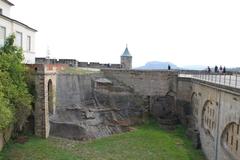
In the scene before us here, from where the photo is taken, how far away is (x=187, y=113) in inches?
1179

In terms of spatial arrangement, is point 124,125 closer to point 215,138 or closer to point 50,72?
point 50,72

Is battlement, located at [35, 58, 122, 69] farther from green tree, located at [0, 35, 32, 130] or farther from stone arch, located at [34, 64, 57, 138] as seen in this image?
green tree, located at [0, 35, 32, 130]

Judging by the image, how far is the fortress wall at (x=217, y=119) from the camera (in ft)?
51.8

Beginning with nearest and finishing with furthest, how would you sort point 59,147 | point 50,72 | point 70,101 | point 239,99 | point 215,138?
point 239,99 < point 215,138 < point 59,147 < point 50,72 < point 70,101

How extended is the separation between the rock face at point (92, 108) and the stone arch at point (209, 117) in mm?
6843

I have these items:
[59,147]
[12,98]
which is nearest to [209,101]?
[59,147]

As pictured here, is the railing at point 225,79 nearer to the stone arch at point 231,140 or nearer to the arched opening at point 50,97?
the stone arch at point 231,140

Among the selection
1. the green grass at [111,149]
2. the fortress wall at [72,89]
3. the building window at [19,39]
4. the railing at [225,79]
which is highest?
the building window at [19,39]

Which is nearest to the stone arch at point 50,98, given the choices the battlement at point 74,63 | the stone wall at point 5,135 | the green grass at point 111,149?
the green grass at point 111,149

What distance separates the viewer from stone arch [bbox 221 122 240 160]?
50.3 feet

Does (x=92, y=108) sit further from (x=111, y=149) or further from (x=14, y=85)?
(x=14, y=85)

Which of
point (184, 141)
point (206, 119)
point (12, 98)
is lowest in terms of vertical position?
point (184, 141)

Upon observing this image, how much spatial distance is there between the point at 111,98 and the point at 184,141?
28.2 ft

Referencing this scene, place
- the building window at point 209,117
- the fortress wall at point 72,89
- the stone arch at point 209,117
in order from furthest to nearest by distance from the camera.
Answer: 1. the fortress wall at point 72,89
2. the building window at point 209,117
3. the stone arch at point 209,117
